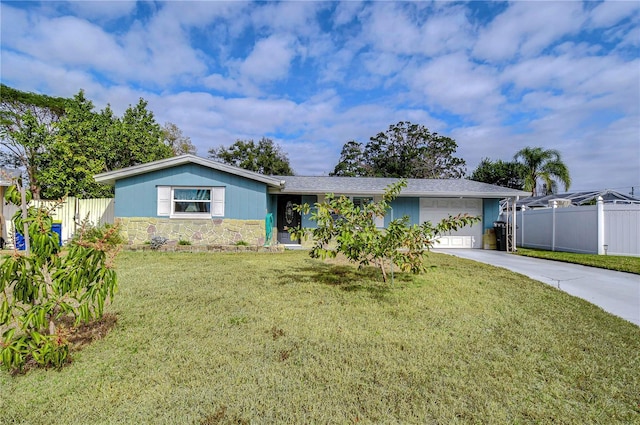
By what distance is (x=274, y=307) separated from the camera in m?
4.60

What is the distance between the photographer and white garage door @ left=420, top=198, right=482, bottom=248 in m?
14.2

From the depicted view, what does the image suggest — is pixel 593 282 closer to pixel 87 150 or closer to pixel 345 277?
pixel 345 277

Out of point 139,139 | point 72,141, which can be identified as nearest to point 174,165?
point 72,141

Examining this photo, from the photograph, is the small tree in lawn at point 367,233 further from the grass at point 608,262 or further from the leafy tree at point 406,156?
the leafy tree at point 406,156

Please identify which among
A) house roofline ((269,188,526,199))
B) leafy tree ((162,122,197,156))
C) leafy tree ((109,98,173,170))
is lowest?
house roofline ((269,188,526,199))

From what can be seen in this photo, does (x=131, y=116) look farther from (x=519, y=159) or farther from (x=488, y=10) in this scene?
(x=519, y=159)

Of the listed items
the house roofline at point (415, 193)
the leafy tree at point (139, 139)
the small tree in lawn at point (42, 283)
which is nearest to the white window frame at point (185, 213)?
the house roofline at point (415, 193)

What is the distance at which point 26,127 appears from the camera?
18094mm

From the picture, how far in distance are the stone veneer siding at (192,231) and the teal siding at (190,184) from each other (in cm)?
28

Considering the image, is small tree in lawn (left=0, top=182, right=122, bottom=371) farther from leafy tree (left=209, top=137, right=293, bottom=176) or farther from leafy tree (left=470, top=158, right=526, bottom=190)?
leafy tree (left=470, top=158, right=526, bottom=190)

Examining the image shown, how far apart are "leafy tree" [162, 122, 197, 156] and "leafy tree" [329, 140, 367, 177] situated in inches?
581

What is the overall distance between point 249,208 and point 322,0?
7.36 metres

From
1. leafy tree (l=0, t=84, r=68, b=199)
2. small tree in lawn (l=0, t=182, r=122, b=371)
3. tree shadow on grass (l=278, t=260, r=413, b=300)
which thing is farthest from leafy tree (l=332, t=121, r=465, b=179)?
small tree in lawn (l=0, t=182, r=122, b=371)

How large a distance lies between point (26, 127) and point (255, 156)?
1797 cm
